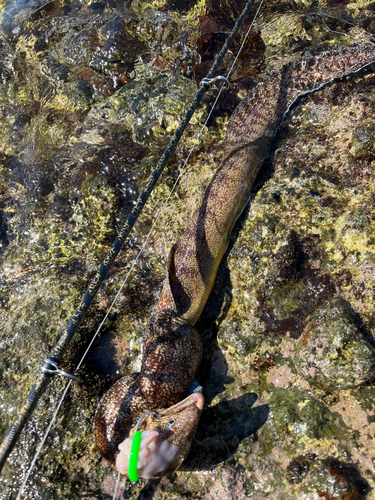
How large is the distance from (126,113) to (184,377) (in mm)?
4492

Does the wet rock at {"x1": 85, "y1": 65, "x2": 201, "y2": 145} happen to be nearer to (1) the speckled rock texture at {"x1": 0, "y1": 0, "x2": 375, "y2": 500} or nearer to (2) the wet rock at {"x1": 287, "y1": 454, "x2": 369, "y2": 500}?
(1) the speckled rock texture at {"x1": 0, "y1": 0, "x2": 375, "y2": 500}

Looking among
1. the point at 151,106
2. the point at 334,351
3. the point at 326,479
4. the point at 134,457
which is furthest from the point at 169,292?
the point at 151,106

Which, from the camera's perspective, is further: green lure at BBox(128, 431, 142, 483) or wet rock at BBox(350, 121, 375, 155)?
wet rock at BBox(350, 121, 375, 155)

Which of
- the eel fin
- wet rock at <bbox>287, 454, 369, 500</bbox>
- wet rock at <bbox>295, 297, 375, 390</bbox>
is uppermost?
the eel fin

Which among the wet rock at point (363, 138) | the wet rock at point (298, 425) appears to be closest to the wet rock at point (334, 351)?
the wet rock at point (298, 425)

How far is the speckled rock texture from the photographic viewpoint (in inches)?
118

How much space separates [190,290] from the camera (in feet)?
12.2

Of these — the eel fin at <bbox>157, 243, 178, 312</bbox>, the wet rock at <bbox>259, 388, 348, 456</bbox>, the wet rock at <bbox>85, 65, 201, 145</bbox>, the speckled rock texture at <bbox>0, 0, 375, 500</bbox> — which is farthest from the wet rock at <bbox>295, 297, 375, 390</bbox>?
the wet rock at <bbox>85, 65, 201, 145</bbox>

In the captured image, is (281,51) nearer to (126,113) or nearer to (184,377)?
(126,113)

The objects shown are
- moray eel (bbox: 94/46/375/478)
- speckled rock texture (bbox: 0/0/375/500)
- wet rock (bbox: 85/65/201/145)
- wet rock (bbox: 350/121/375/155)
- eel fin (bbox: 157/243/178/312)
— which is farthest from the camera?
wet rock (bbox: 85/65/201/145)

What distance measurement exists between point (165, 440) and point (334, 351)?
161 cm

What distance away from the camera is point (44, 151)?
6.32 m

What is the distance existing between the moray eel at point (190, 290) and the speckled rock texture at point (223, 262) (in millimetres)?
225

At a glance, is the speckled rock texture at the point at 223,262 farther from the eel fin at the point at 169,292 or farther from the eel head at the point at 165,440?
the eel head at the point at 165,440
